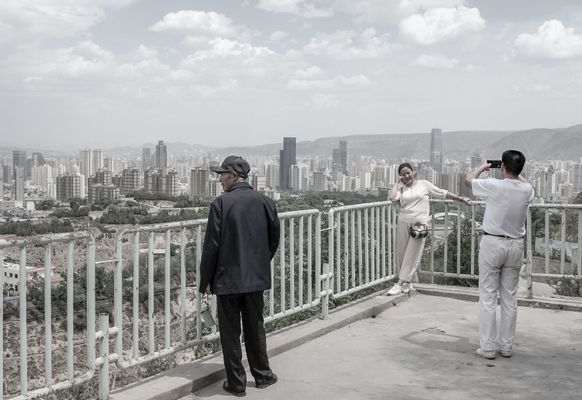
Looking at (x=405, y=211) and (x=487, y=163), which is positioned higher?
(x=487, y=163)

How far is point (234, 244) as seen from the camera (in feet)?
16.0

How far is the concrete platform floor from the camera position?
516 centimetres

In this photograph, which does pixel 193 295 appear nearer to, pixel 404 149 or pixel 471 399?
pixel 471 399

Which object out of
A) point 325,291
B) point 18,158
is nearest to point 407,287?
point 325,291

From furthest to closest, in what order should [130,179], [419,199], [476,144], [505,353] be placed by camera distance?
1. [476,144]
2. [130,179]
3. [419,199]
4. [505,353]

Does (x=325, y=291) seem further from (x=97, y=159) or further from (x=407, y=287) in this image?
(x=97, y=159)

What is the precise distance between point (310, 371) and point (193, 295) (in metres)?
1.18

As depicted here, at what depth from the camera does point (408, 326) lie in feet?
24.3

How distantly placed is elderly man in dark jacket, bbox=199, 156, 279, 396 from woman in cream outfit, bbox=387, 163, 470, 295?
387cm

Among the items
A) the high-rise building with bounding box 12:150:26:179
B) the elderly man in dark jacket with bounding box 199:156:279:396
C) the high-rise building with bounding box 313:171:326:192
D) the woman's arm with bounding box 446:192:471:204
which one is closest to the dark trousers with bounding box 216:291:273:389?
the elderly man in dark jacket with bounding box 199:156:279:396

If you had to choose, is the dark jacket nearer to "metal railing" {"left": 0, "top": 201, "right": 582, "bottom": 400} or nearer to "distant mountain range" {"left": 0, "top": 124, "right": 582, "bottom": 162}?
"metal railing" {"left": 0, "top": 201, "right": 582, "bottom": 400}

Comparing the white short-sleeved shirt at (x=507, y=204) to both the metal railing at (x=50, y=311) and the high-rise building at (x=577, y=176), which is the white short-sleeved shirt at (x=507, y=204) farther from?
the high-rise building at (x=577, y=176)

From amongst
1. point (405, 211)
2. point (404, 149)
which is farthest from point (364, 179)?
point (405, 211)

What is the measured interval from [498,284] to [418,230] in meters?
2.54
